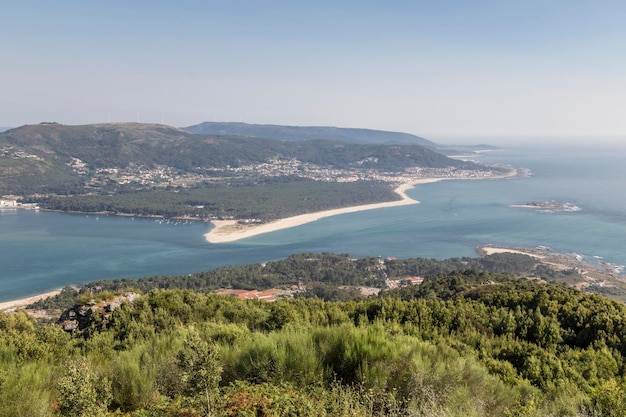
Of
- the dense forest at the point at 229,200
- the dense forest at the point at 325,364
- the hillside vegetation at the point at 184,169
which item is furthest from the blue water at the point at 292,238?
the dense forest at the point at 325,364

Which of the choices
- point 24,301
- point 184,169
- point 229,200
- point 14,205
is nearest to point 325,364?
point 24,301

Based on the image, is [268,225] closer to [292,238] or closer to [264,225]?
[264,225]

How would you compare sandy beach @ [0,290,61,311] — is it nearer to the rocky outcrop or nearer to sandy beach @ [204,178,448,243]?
sandy beach @ [204,178,448,243]

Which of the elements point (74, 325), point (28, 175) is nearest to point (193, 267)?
point (74, 325)

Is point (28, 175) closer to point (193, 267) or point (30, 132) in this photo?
point (30, 132)

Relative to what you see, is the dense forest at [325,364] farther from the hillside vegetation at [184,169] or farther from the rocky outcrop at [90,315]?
the hillside vegetation at [184,169]
